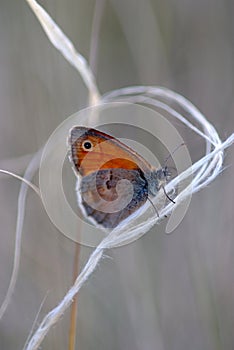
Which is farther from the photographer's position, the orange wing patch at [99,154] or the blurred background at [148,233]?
the blurred background at [148,233]

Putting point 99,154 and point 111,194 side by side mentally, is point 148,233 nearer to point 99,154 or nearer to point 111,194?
point 111,194

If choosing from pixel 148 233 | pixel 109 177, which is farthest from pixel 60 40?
pixel 148 233

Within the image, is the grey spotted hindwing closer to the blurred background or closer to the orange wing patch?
the orange wing patch

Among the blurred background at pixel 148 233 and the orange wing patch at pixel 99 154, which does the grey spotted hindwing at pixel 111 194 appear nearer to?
the orange wing patch at pixel 99 154

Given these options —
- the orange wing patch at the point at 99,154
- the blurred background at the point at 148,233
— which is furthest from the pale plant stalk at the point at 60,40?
the blurred background at the point at 148,233

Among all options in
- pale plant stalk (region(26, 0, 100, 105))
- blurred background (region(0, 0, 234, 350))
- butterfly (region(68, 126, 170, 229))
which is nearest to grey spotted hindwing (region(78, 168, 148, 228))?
butterfly (region(68, 126, 170, 229))
